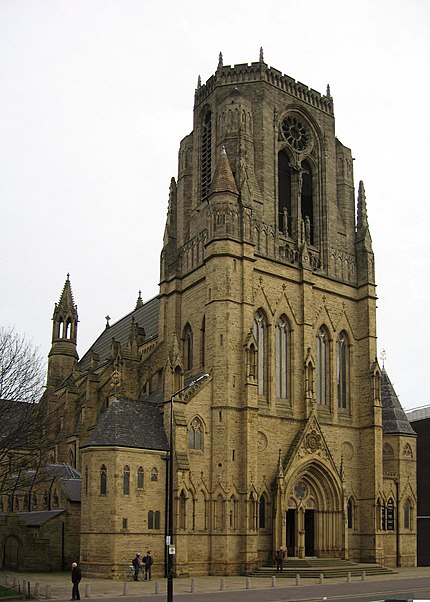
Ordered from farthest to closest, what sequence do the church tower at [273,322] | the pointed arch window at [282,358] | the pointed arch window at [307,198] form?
the pointed arch window at [307,198] < the pointed arch window at [282,358] < the church tower at [273,322]

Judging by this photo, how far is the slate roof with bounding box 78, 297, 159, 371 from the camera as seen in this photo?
66938mm

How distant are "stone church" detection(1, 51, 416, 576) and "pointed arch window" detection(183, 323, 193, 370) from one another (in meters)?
0.14

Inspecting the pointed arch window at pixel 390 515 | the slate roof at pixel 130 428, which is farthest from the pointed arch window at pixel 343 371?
the slate roof at pixel 130 428

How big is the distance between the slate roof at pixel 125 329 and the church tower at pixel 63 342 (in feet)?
5.46

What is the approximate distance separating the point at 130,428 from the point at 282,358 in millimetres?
12364

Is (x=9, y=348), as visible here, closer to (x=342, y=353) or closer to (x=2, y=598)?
(x=2, y=598)

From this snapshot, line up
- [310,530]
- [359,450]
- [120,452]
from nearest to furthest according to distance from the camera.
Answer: [120,452], [310,530], [359,450]

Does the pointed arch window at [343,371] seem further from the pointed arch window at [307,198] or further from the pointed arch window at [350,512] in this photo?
the pointed arch window at [307,198]

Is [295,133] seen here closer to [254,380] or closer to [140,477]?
[254,380]

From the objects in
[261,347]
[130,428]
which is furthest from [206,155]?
[130,428]

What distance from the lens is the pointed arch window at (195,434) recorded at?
4672cm

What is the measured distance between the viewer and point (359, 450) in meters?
55.6

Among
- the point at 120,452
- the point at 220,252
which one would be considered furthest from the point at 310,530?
the point at 220,252

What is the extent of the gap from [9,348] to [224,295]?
46.1 feet
